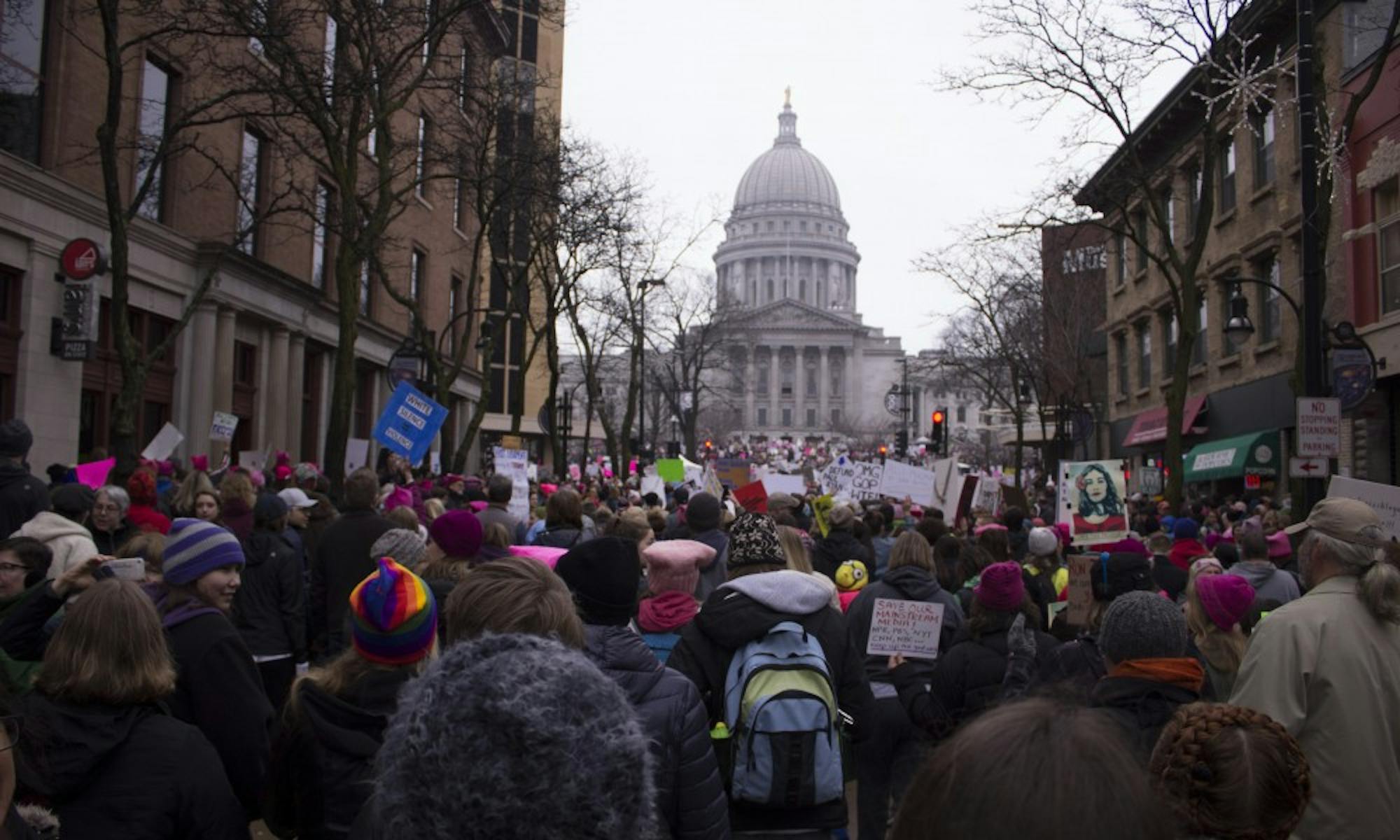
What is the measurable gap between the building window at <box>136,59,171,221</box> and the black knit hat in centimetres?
1898

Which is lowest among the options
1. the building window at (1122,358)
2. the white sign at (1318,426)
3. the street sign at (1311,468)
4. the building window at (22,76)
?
the street sign at (1311,468)

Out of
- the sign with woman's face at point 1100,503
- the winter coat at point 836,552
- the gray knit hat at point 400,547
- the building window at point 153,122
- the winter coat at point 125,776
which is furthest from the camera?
the building window at point 153,122

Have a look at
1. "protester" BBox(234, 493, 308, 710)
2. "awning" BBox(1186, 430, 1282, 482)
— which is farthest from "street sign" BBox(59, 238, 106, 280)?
"awning" BBox(1186, 430, 1282, 482)

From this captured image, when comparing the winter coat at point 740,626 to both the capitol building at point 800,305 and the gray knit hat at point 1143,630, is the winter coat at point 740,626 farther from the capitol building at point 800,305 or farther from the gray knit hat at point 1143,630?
the capitol building at point 800,305

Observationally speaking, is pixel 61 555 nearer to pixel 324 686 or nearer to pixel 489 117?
pixel 324 686

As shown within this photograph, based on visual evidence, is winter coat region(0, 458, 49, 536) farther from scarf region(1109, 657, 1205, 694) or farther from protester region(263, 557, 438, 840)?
scarf region(1109, 657, 1205, 694)

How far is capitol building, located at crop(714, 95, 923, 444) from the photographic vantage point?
516 ft

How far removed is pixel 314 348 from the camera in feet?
97.5

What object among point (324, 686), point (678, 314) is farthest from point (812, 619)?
point (678, 314)

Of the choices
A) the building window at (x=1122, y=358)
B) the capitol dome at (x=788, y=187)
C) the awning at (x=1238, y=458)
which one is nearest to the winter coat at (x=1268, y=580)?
A: the awning at (x=1238, y=458)

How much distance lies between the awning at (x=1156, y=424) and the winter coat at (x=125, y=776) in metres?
27.8

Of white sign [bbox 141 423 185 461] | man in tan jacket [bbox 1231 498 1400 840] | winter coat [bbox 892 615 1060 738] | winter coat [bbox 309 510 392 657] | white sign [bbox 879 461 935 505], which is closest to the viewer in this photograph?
man in tan jacket [bbox 1231 498 1400 840]

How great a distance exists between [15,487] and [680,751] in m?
6.71

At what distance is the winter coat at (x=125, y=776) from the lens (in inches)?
126
